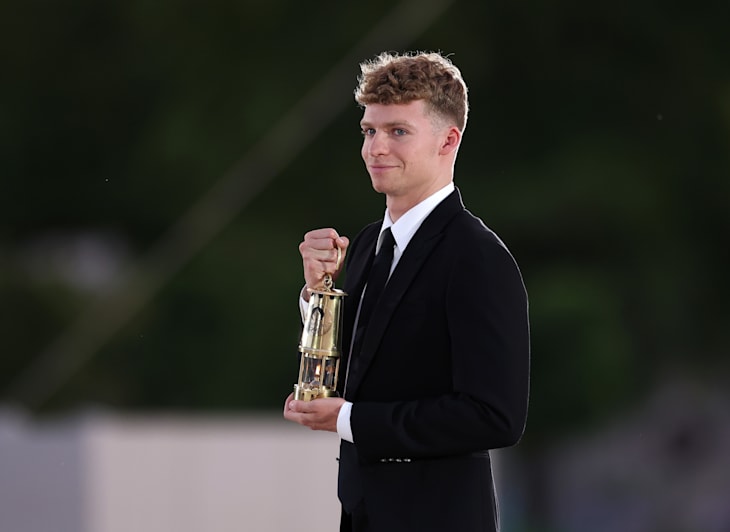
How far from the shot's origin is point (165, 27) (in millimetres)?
12852

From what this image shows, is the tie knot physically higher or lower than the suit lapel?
higher

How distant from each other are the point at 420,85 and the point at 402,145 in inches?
4.1

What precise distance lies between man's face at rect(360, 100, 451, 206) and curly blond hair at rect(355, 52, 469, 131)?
0.02m

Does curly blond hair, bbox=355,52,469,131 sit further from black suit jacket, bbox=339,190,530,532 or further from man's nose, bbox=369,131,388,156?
black suit jacket, bbox=339,190,530,532

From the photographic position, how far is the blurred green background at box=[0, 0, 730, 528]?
11.0 meters

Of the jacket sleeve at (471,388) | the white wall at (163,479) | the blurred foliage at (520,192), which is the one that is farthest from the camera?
the blurred foliage at (520,192)

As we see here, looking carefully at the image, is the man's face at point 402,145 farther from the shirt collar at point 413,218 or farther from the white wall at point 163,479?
the white wall at point 163,479

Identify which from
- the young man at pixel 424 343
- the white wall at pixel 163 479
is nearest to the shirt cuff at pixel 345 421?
the young man at pixel 424 343

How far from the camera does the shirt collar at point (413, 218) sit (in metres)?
2.69

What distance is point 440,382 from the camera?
2.59 meters

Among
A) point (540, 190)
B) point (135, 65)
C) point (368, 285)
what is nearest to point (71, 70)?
point (135, 65)

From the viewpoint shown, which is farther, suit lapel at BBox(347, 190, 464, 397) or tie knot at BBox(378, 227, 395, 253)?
tie knot at BBox(378, 227, 395, 253)

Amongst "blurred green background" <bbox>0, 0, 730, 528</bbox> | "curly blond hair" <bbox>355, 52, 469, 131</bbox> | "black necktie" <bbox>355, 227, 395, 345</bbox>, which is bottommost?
"black necktie" <bbox>355, 227, 395, 345</bbox>

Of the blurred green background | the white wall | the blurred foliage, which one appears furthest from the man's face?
the blurred foliage
